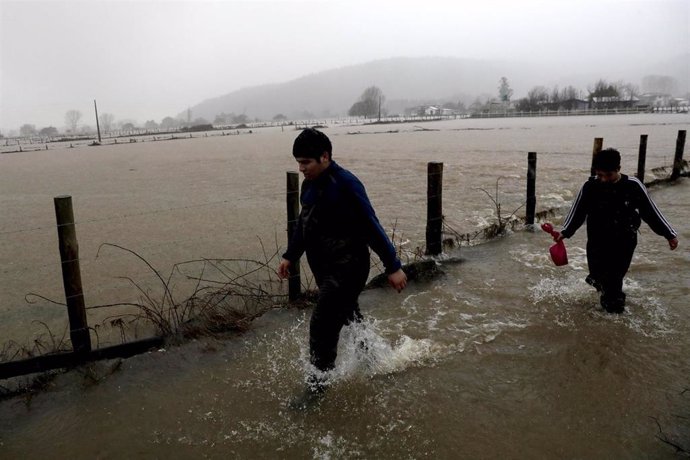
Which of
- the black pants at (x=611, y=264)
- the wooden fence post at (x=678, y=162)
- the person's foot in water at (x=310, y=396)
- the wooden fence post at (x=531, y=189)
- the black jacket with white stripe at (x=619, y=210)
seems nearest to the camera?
the person's foot in water at (x=310, y=396)

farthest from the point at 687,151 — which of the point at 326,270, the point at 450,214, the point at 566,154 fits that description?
the point at 326,270

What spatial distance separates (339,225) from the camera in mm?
3352

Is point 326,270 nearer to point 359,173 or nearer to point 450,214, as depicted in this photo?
point 450,214

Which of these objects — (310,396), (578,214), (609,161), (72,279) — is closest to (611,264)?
(578,214)

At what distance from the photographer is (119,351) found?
14.6 feet

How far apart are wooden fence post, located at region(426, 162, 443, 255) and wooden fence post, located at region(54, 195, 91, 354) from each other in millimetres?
4335

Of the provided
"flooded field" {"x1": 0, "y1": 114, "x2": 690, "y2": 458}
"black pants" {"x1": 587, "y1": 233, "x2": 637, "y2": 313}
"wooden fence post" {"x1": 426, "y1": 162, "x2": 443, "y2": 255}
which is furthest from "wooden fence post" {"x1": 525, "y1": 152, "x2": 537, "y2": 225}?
"black pants" {"x1": 587, "y1": 233, "x2": 637, "y2": 313}

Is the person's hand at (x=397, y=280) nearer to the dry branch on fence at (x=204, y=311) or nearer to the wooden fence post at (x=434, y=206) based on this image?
the dry branch on fence at (x=204, y=311)

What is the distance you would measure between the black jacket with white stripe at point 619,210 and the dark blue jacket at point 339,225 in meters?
2.44

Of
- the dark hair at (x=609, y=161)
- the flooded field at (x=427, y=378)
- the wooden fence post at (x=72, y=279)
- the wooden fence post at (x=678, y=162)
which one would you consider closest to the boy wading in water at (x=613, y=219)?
the dark hair at (x=609, y=161)

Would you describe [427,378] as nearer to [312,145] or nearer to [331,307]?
[331,307]

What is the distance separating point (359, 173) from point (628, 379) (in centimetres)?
1664

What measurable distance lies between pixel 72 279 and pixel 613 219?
197 inches

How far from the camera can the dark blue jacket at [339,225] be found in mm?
3285
